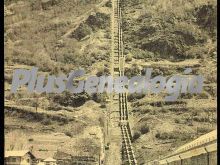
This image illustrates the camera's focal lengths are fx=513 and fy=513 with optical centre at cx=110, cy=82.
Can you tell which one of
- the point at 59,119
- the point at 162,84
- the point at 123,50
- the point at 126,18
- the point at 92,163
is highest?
the point at 126,18

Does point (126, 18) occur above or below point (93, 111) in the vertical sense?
above

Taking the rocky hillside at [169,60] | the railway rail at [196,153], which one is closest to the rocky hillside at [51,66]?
the rocky hillside at [169,60]

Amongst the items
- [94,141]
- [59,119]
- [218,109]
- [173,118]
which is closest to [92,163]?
[94,141]

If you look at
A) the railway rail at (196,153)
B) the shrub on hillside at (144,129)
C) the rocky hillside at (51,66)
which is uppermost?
the rocky hillside at (51,66)

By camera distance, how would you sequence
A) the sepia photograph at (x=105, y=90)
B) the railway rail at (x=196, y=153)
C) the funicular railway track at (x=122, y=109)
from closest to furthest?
the railway rail at (x=196, y=153) → the sepia photograph at (x=105, y=90) → the funicular railway track at (x=122, y=109)

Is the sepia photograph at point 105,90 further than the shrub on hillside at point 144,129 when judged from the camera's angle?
No

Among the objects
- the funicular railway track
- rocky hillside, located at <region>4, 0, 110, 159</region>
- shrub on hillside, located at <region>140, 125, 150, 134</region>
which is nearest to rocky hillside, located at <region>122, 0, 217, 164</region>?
shrub on hillside, located at <region>140, 125, 150, 134</region>

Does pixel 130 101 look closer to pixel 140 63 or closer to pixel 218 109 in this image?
pixel 140 63

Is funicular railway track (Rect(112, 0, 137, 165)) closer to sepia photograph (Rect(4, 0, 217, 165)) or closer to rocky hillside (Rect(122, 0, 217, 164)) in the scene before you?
sepia photograph (Rect(4, 0, 217, 165))

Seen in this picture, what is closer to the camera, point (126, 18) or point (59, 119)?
point (59, 119)

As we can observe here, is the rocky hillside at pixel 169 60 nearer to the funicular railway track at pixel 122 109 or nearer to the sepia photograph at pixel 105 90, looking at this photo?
the sepia photograph at pixel 105 90

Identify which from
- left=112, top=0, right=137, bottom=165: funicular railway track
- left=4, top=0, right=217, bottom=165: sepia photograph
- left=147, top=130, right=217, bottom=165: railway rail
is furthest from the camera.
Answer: left=112, top=0, right=137, bottom=165: funicular railway track
